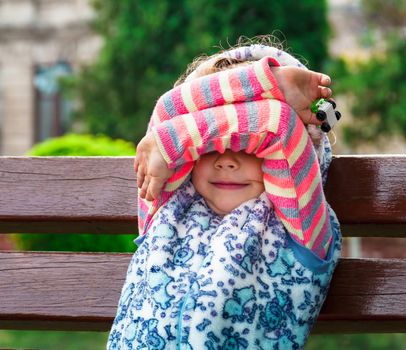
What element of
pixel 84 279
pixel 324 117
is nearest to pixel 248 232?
pixel 324 117

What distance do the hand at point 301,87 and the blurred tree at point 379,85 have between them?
830cm

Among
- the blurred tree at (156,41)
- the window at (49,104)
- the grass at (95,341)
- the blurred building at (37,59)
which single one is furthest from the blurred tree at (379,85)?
the window at (49,104)

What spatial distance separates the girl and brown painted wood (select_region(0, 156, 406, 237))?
0.61 feet

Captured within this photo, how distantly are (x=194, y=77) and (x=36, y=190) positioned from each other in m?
0.52

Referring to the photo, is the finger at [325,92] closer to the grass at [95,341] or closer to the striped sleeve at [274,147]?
the striped sleeve at [274,147]

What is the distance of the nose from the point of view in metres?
1.81

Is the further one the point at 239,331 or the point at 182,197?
the point at 182,197

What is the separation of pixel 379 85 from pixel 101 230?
329 inches

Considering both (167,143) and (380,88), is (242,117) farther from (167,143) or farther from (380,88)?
(380,88)

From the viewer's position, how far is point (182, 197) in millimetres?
1844

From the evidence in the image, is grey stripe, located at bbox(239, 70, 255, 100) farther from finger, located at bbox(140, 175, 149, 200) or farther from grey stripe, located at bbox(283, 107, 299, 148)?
finger, located at bbox(140, 175, 149, 200)

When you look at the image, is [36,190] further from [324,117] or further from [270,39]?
[324,117]

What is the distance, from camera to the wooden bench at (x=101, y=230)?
1.97 m

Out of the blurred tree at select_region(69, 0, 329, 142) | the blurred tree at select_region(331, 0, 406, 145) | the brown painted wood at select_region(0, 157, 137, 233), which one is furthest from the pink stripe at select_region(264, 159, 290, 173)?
the blurred tree at select_region(69, 0, 329, 142)
